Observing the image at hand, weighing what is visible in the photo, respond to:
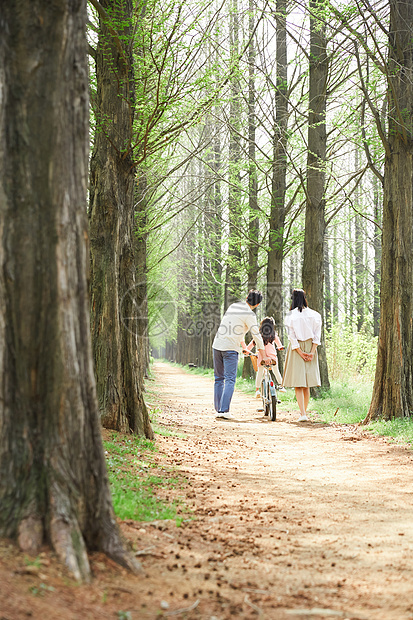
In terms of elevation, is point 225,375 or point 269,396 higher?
point 225,375

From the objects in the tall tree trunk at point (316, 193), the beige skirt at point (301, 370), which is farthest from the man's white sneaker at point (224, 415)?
the tall tree trunk at point (316, 193)

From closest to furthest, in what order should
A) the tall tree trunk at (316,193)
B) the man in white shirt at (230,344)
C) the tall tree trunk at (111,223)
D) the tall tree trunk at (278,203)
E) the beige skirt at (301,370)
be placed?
the tall tree trunk at (111,223) → the beige skirt at (301,370) → the man in white shirt at (230,344) → the tall tree trunk at (316,193) → the tall tree trunk at (278,203)

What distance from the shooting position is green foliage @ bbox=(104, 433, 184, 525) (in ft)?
13.4

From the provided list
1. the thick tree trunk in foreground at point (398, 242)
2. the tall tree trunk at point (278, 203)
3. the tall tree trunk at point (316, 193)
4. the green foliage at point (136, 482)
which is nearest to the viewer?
the green foliage at point (136, 482)

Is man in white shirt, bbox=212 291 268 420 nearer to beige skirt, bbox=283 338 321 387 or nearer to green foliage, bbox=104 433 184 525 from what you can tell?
beige skirt, bbox=283 338 321 387

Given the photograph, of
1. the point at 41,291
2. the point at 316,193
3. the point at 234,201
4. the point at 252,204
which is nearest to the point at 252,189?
the point at 252,204

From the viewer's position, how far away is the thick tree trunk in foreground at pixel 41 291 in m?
2.77

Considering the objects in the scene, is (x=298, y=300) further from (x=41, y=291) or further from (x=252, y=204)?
(x=252, y=204)

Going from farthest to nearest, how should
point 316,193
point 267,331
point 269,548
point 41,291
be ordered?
1. point 316,193
2. point 267,331
3. point 269,548
4. point 41,291

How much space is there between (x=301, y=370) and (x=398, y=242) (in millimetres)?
2718

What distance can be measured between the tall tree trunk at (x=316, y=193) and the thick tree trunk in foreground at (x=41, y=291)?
1036cm

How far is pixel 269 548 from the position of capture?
143 inches

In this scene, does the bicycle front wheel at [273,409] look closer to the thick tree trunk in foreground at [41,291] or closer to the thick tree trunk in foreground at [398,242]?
the thick tree trunk in foreground at [398,242]

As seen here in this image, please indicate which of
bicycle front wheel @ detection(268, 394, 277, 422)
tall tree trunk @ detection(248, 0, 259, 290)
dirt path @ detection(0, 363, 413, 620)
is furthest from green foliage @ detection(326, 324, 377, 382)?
dirt path @ detection(0, 363, 413, 620)
